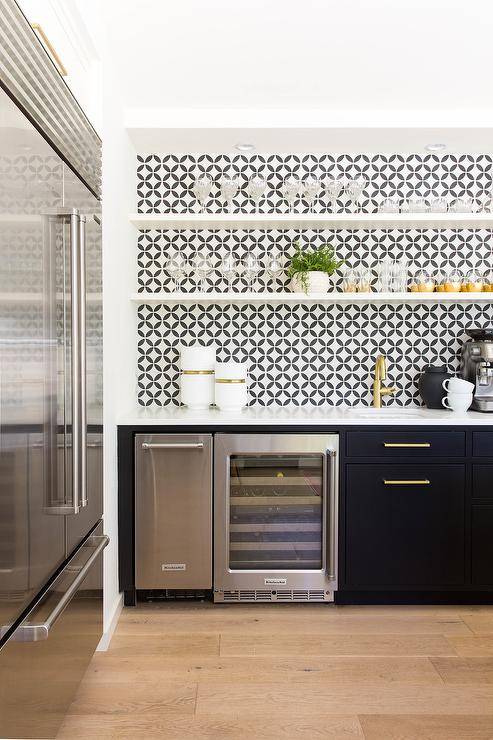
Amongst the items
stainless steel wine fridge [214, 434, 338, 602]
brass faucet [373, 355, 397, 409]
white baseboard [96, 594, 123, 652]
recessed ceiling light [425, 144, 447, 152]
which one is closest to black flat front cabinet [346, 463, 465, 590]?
stainless steel wine fridge [214, 434, 338, 602]

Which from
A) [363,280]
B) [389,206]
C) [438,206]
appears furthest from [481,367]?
[389,206]

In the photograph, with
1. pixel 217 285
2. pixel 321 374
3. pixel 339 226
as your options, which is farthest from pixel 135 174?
pixel 321 374

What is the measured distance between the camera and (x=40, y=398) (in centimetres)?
157

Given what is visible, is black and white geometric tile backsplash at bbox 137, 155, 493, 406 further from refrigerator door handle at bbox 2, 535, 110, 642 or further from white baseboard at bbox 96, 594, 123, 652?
refrigerator door handle at bbox 2, 535, 110, 642

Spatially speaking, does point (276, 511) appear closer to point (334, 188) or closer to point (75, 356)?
point (75, 356)

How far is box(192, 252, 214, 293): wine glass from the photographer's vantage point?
3.38 meters

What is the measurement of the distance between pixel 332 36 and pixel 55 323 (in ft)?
5.83

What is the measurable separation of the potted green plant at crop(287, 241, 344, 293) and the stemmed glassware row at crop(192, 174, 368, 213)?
30 cm

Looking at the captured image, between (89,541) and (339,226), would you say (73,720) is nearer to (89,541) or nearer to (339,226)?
(89,541)

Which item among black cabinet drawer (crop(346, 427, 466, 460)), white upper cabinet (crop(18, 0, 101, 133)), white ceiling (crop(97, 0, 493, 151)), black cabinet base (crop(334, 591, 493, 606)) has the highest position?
white ceiling (crop(97, 0, 493, 151))

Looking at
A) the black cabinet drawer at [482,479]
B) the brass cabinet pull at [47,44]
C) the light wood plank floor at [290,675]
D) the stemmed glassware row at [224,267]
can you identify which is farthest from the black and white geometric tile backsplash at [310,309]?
the brass cabinet pull at [47,44]

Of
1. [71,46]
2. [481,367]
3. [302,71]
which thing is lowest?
[481,367]

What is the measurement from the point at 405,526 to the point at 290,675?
3.14 feet

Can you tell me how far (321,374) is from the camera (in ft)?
11.6
